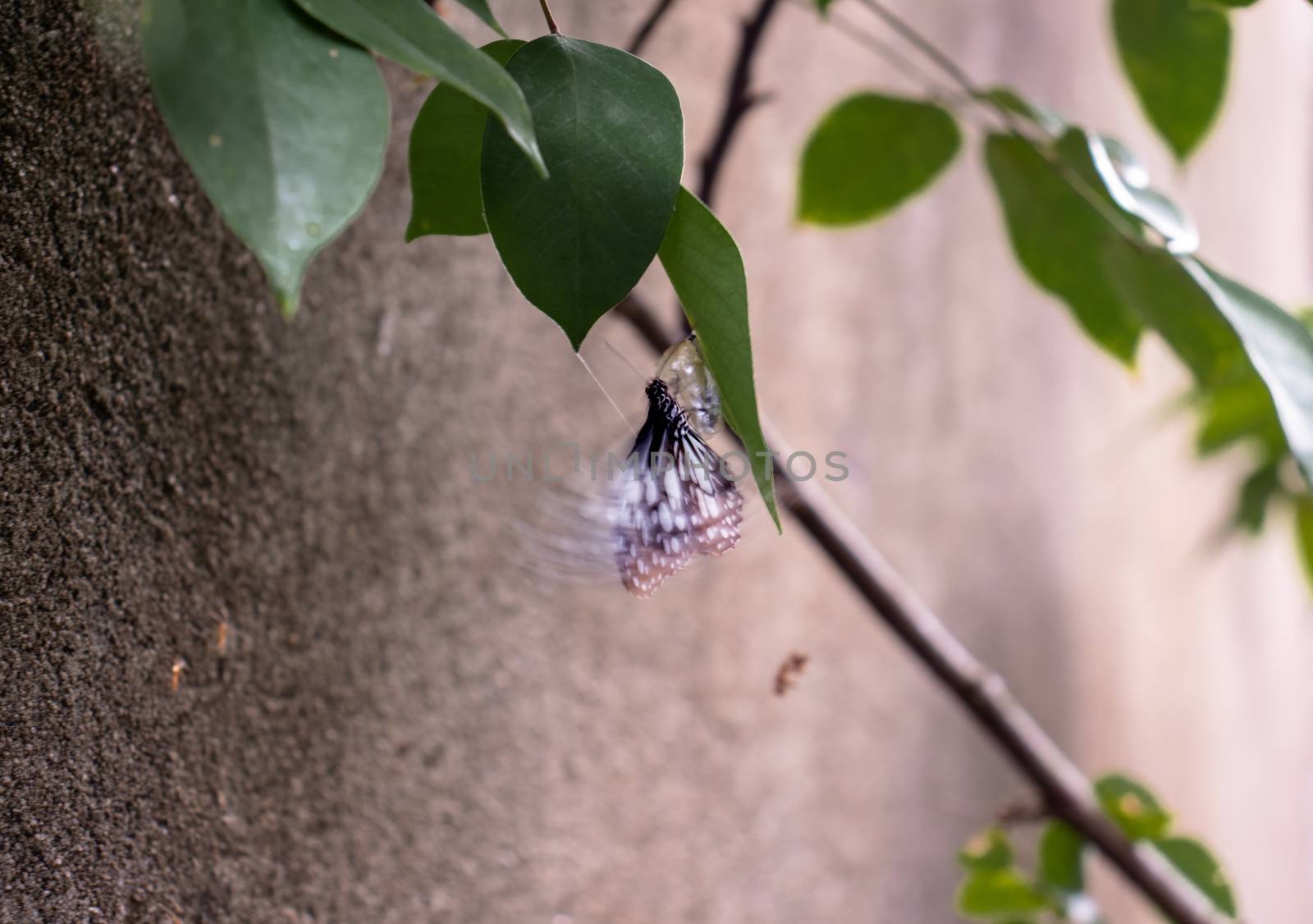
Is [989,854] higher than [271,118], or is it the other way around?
[271,118]

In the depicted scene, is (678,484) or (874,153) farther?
(874,153)

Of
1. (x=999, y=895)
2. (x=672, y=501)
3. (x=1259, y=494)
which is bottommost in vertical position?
(x=999, y=895)

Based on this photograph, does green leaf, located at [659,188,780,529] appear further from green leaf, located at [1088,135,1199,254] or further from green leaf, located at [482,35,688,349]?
green leaf, located at [1088,135,1199,254]

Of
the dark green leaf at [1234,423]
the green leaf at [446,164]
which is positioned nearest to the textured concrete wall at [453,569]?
the green leaf at [446,164]

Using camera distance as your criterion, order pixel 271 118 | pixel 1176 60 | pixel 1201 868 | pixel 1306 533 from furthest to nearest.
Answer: pixel 1306 533 < pixel 1201 868 < pixel 1176 60 < pixel 271 118

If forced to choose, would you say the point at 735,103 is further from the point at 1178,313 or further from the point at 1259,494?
the point at 1259,494

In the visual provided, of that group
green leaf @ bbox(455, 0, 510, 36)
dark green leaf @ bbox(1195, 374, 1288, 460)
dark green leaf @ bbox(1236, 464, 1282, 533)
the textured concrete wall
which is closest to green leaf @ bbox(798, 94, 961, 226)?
the textured concrete wall

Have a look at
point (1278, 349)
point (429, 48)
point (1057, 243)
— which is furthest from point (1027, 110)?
point (429, 48)
